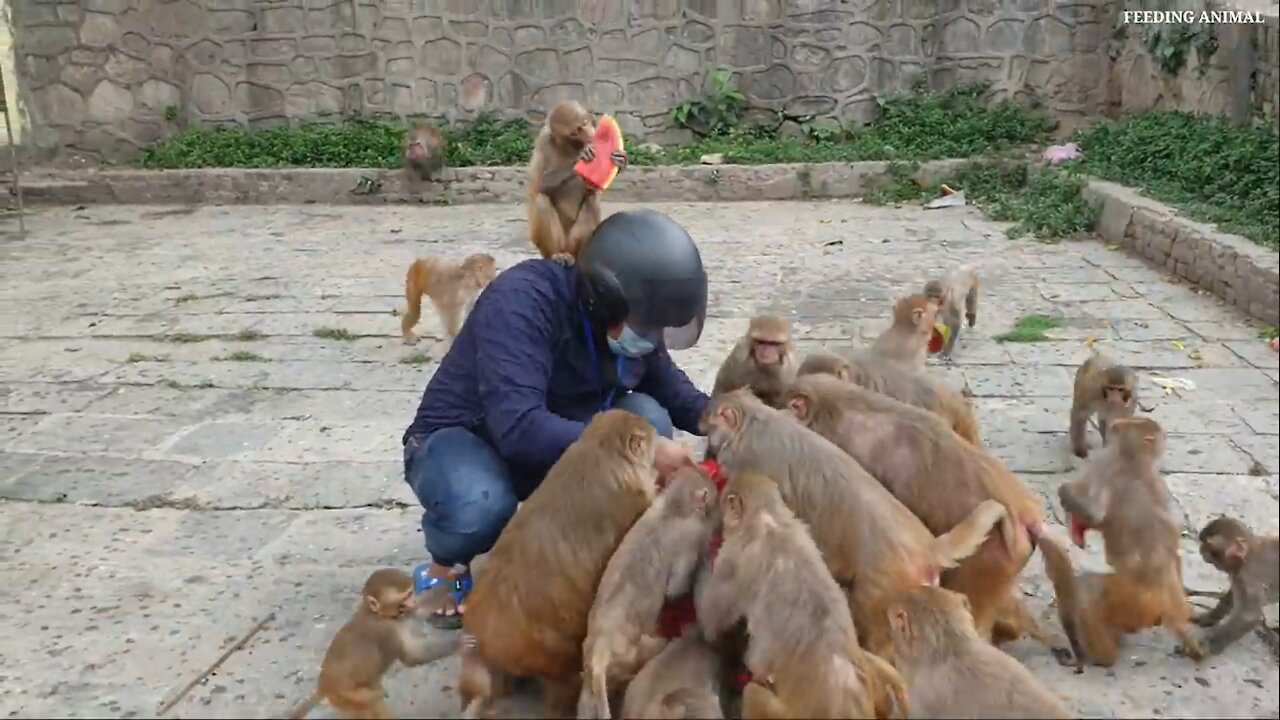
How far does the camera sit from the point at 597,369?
411 cm

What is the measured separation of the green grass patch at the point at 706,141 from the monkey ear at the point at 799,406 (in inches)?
381

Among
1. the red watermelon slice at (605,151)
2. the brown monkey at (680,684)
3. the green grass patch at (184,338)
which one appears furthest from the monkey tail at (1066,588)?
the green grass patch at (184,338)

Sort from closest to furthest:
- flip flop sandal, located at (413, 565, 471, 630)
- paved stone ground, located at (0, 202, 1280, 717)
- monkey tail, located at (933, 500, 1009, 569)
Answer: monkey tail, located at (933, 500, 1009, 569), paved stone ground, located at (0, 202, 1280, 717), flip flop sandal, located at (413, 565, 471, 630)

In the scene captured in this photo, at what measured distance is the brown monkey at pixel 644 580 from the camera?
3.11 meters

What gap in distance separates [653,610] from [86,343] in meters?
6.18

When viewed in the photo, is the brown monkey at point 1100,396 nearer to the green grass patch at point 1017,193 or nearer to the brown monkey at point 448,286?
the green grass patch at point 1017,193

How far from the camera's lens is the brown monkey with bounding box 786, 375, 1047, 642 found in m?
3.44

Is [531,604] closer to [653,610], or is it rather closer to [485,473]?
[653,610]

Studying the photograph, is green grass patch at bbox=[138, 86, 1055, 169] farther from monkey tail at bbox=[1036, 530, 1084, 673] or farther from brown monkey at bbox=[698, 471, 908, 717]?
brown monkey at bbox=[698, 471, 908, 717]

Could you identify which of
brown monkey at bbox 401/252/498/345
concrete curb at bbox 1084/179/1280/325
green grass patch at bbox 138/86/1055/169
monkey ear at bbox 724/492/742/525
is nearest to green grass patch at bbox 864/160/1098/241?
Answer: green grass patch at bbox 138/86/1055/169

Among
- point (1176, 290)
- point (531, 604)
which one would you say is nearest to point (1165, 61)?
point (1176, 290)

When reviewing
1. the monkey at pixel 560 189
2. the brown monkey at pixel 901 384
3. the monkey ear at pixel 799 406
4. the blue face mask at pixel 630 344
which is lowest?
the brown monkey at pixel 901 384

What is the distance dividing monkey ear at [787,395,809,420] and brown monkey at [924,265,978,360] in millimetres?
2962

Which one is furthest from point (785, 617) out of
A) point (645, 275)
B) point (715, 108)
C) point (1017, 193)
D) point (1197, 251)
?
point (715, 108)
